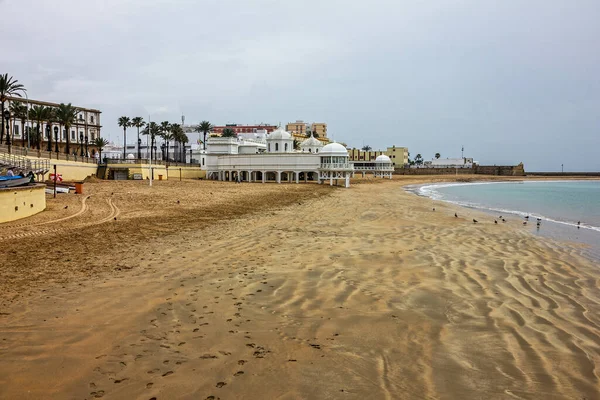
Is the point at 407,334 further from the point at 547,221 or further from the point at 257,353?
the point at 547,221

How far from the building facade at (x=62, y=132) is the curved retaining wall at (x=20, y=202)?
55.6m

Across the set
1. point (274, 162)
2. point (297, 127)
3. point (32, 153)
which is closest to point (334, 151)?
point (274, 162)

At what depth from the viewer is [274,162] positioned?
6138 centimetres

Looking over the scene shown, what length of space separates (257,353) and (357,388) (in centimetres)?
146

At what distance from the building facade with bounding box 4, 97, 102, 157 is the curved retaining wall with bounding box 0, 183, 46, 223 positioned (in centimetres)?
5564

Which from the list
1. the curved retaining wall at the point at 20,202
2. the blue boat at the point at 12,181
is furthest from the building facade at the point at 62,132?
the curved retaining wall at the point at 20,202

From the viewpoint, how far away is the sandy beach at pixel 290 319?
4.98 m

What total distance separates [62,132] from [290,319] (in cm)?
8531

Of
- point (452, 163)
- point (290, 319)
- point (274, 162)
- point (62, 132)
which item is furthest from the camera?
point (452, 163)

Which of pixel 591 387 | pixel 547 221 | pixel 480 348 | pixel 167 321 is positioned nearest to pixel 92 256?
pixel 167 321

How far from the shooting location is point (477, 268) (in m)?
11.3

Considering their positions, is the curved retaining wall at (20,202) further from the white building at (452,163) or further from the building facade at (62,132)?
the white building at (452,163)

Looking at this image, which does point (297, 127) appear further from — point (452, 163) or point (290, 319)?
point (290, 319)

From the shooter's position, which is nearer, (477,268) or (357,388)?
(357,388)
